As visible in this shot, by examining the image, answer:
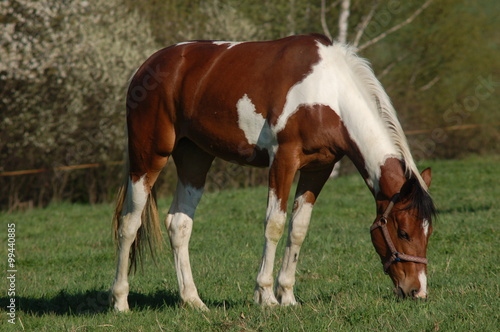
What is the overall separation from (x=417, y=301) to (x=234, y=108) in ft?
6.33

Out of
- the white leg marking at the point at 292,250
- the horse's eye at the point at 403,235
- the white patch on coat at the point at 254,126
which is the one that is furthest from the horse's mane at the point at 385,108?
the white leg marking at the point at 292,250

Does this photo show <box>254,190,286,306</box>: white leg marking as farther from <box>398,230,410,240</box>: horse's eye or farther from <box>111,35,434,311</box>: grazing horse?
<box>398,230,410,240</box>: horse's eye

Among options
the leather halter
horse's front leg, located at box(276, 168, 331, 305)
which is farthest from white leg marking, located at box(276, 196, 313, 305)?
the leather halter

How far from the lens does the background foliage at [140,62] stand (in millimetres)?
13430

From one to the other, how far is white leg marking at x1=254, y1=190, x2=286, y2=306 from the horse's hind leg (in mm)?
862

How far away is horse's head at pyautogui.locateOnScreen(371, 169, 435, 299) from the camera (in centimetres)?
452

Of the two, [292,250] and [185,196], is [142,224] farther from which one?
[292,250]

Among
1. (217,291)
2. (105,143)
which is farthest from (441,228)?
(105,143)

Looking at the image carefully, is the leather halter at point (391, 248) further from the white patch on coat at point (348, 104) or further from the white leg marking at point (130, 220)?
the white leg marking at point (130, 220)

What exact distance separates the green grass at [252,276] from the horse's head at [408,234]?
16 cm

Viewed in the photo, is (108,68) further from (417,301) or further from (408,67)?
(417,301)

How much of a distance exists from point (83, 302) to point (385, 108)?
10.0ft

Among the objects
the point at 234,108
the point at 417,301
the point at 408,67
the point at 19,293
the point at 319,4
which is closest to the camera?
A: the point at 417,301

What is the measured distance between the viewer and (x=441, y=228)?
27.2ft
